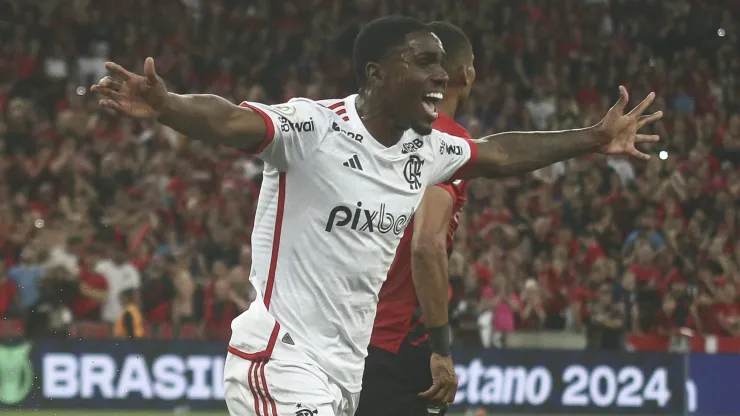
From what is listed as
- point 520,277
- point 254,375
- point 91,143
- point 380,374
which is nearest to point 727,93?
point 520,277

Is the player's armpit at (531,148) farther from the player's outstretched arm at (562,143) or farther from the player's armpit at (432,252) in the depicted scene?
the player's armpit at (432,252)

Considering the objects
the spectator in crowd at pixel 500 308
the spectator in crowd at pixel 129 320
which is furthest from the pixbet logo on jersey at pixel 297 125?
the spectator in crowd at pixel 500 308

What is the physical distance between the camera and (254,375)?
494 centimetres

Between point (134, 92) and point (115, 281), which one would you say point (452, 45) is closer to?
Result: point (134, 92)

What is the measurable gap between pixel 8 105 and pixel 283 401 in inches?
534

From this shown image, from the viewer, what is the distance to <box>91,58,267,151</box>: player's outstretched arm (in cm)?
445

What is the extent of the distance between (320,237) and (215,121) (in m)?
0.68

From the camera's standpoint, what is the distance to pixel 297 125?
4.87 metres

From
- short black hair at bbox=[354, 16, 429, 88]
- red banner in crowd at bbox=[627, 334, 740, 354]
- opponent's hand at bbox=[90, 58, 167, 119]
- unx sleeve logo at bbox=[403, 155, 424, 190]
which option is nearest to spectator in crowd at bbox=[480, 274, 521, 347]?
red banner in crowd at bbox=[627, 334, 740, 354]

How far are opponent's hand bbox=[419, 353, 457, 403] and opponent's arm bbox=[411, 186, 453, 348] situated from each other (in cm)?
4

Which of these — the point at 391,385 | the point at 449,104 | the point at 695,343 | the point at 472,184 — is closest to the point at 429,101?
the point at 449,104

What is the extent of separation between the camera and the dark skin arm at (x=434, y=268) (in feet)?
20.3

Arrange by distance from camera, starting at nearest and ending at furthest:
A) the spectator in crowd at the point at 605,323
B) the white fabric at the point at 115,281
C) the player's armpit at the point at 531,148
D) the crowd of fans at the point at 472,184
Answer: the player's armpit at the point at 531,148, the white fabric at the point at 115,281, the crowd of fans at the point at 472,184, the spectator in crowd at the point at 605,323

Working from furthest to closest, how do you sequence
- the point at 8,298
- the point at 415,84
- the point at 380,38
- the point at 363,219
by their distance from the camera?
1. the point at 8,298
2. the point at 380,38
3. the point at 415,84
4. the point at 363,219
